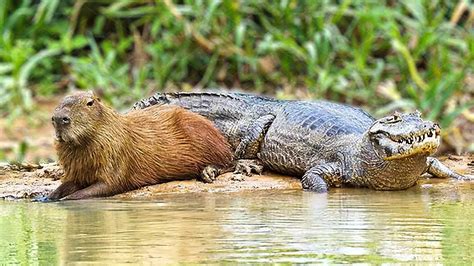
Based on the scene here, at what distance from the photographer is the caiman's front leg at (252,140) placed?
7008 mm

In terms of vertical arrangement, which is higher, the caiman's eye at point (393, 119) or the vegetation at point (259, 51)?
the vegetation at point (259, 51)

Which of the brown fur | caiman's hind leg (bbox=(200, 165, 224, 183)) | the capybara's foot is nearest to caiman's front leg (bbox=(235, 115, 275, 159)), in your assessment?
the brown fur

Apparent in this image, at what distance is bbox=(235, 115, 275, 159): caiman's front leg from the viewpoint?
23.0ft

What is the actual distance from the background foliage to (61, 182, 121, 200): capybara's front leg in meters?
3.64

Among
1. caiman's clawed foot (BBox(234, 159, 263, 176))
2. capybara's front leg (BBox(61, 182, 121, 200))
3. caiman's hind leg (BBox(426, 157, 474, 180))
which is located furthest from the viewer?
caiman's clawed foot (BBox(234, 159, 263, 176))

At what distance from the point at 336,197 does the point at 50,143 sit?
13.1 feet

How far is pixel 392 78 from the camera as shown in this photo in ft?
32.8

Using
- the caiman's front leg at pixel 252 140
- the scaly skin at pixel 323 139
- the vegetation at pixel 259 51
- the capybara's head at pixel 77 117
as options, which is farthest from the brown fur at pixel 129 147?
the vegetation at pixel 259 51

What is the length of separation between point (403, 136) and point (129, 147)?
1.54 m

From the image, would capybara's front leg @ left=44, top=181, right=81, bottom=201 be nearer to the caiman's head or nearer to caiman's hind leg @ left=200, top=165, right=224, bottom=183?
caiman's hind leg @ left=200, top=165, right=224, bottom=183

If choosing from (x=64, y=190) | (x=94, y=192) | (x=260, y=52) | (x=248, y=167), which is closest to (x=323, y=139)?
(x=248, y=167)

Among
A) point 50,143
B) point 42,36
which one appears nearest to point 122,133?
point 50,143

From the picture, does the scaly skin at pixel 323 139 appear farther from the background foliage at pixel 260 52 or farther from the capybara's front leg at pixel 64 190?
the background foliage at pixel 260 52

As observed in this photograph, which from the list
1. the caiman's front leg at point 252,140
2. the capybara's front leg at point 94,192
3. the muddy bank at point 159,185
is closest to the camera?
the capybara's front leg at point 94,192
